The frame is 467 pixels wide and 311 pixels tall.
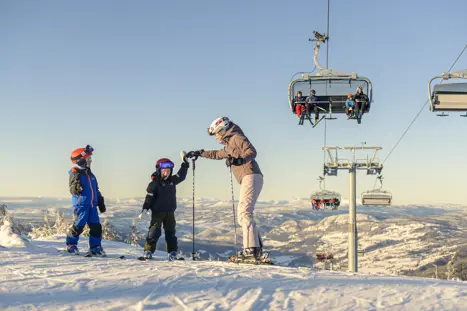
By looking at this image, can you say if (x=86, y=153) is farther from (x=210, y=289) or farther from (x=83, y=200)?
(x=210, y=289)

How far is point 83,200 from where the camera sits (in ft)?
27.3

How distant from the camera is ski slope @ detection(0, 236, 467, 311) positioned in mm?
4520

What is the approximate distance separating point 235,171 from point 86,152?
2642 mm

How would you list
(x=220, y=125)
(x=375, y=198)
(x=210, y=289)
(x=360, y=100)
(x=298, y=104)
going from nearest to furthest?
(x=210, y=289)
(x=220, y=125)
(x=360, y=100)
(x=298, y=104)
(x=375, y=198)

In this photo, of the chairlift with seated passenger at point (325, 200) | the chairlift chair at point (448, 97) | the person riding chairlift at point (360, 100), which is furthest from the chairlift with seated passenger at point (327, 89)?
the chairlift with seated passenger at point (325, 200)

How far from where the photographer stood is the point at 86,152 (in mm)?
8461

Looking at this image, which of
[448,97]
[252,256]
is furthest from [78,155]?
[448,97]

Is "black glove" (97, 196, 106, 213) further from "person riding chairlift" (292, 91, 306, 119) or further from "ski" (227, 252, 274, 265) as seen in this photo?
"person riding chairlift" (292, 91, 306, 119)

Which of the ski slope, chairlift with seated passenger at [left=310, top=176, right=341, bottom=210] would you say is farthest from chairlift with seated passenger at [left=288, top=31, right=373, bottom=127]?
chairlift with seated passenger at [left=310, top=176, right=341, bottom=210]

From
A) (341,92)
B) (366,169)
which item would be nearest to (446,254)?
(366,169)

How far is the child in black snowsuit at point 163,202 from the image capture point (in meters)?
8.29

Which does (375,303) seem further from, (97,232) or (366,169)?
(366,169)

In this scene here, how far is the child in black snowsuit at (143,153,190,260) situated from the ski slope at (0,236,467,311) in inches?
79.5

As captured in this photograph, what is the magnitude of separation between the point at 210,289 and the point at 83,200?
406 cm
